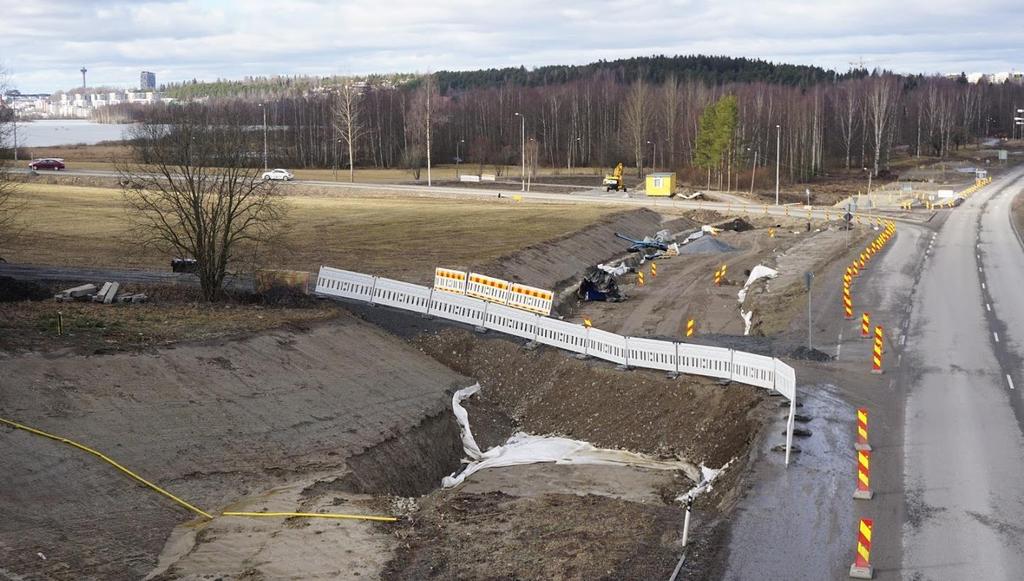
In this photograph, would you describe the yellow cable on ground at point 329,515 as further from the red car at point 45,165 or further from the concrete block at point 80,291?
the red car at point 45,165

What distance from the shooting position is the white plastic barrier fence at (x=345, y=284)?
35.8 meters

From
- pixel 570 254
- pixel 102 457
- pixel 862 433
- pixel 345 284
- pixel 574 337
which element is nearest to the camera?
pixel 102 457

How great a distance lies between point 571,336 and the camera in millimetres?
30891

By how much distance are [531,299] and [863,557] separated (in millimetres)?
20961

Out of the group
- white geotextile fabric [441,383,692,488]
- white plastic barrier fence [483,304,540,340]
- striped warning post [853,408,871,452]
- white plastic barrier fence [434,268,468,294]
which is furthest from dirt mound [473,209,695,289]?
striped warning post [853,408,871,452]

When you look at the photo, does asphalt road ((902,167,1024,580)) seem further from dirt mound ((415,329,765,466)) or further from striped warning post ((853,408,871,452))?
dirt mound ((415,329,765,466))

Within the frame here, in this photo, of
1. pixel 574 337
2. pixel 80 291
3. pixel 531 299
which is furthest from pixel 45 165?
pixel 574 337

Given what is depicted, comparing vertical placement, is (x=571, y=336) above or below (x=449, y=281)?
below

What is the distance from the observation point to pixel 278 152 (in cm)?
12712

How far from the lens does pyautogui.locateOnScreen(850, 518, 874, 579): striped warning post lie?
15.0 meters

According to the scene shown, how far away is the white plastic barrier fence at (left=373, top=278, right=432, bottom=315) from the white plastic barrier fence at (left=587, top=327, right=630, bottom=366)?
6844mm

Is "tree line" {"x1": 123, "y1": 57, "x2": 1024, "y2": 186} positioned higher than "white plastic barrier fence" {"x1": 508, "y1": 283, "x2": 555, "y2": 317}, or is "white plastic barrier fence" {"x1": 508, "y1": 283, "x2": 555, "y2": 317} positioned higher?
"tree line" {"x1": 123, "y1": 57, "x2": 1024, "y2": 186}

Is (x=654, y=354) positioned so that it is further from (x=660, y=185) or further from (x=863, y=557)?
(x=660, y=185)

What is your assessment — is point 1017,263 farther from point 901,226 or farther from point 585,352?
point 585,352
